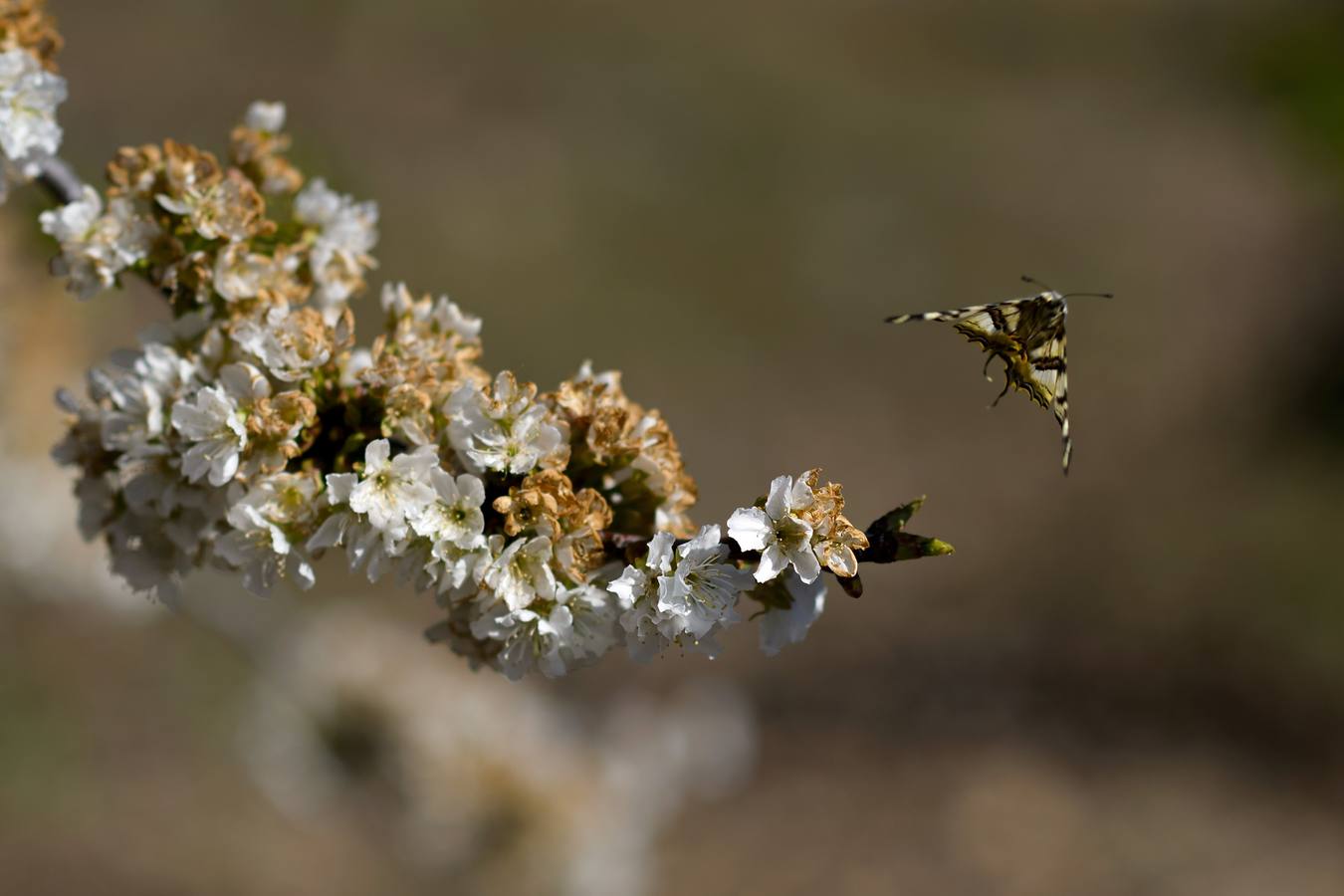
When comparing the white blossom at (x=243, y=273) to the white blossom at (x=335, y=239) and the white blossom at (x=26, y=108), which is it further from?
the white blossom at (x=26, y=108)

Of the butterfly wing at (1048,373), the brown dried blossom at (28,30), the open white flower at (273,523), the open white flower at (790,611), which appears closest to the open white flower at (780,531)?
the open white flower at (790,611)

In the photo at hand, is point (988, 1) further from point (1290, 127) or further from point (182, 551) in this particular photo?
point (182, 551)

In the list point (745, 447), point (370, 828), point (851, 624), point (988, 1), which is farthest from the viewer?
point (988, 1)

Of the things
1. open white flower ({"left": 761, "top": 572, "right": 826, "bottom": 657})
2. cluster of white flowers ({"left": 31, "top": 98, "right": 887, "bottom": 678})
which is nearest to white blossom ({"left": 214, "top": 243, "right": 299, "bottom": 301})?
cluster of white flowers ({"left": 31, "top": 98, "right": 887, "bottom": 678})

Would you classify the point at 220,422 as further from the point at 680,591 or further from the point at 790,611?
the point at 790,611

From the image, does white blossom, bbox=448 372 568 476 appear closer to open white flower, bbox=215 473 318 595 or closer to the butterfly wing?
open white flower, bbox=215 473 318 595

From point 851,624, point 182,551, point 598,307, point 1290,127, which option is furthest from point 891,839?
point 1290,127
